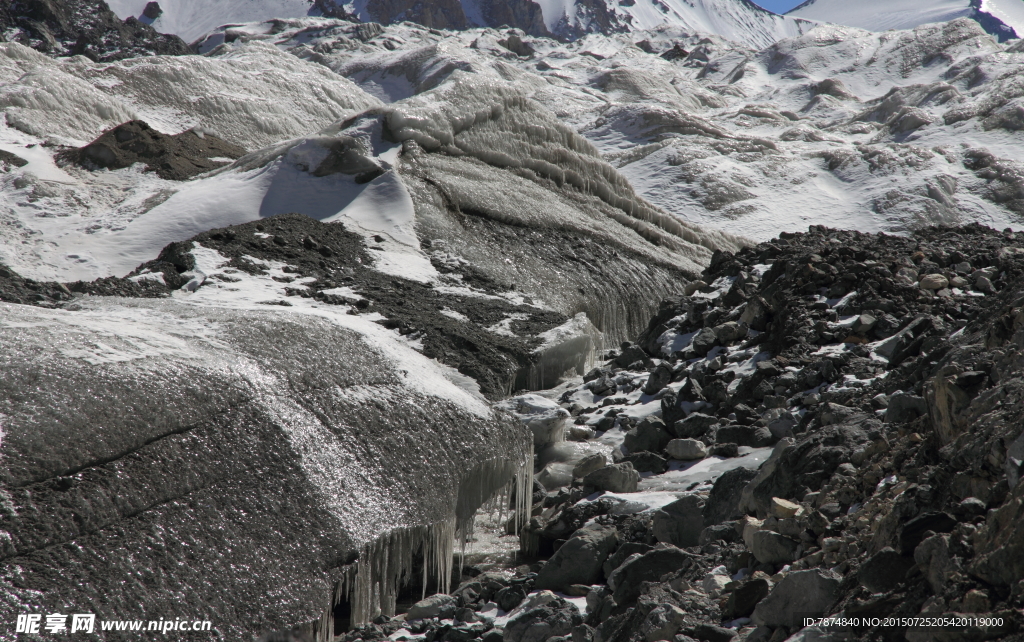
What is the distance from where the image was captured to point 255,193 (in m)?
12.0

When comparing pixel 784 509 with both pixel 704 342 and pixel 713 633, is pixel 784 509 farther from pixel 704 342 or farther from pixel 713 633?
pixel 704 342

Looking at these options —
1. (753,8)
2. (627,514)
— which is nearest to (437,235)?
(627,514)

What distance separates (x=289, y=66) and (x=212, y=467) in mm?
22972

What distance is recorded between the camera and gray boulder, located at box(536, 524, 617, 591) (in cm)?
507

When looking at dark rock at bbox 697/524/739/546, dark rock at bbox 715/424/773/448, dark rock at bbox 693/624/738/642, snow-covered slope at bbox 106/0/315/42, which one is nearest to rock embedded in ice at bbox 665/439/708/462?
dark rock at bbox 715/424/773/448

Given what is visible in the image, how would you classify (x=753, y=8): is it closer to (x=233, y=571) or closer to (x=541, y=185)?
(x=541, y=185)

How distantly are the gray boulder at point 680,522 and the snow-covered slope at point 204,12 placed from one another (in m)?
75.0

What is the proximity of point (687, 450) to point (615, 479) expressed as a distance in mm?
879

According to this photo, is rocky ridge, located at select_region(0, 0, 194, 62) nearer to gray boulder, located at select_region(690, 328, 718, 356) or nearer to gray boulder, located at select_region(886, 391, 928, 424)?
gray boulder, located at select_region(690, 328, 718, 356)

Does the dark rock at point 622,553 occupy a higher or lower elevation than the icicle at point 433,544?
higher

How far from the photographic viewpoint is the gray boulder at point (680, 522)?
517 centimetres

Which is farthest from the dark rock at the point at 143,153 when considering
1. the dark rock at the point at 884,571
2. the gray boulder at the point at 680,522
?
the dark rock at the point at 884,571

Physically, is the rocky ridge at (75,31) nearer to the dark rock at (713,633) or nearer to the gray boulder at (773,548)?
the gray boulder at (773,548)

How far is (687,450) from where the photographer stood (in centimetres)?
689
